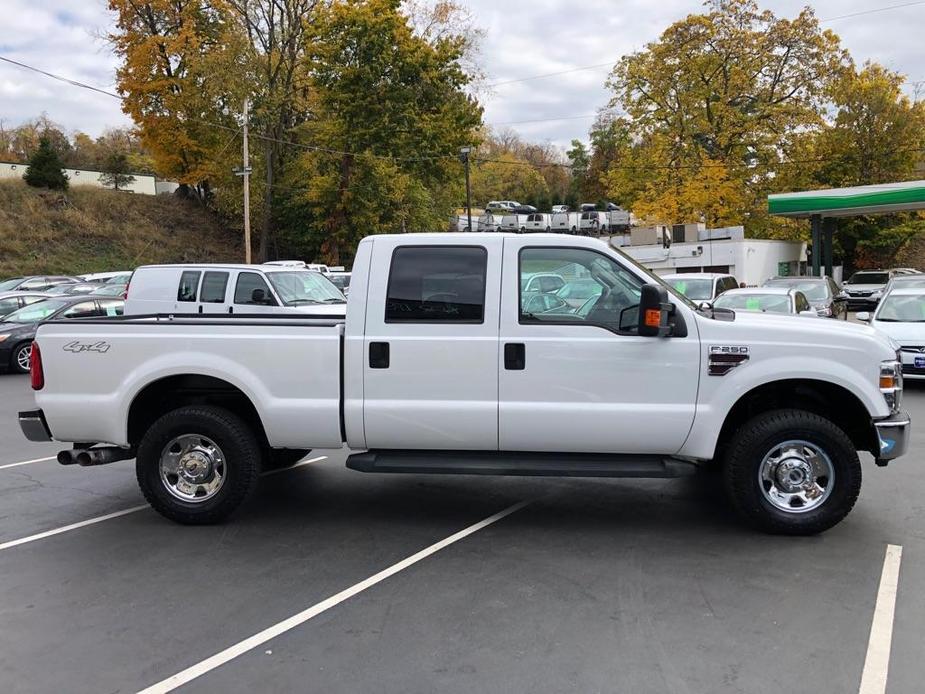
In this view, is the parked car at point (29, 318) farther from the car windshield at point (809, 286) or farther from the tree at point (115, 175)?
the tree at point (115, 175)

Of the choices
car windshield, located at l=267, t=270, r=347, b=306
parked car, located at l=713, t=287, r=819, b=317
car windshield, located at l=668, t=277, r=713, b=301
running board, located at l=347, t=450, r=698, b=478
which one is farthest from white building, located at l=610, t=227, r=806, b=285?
running board, located at l=347, t=450, r=698, b=478

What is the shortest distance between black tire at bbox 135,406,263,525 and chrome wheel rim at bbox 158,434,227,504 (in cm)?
4

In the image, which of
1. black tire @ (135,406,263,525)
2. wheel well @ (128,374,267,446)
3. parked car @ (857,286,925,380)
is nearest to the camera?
black tire @ (135,406,263,525)

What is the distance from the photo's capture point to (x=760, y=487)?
5.29 meters

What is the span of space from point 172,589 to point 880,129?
46.9m

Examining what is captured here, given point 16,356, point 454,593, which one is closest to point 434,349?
point 454,593

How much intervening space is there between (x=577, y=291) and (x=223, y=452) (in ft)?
9.44

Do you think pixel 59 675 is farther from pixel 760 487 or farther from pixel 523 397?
→ pixel 760 487

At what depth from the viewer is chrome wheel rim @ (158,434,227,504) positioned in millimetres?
5723

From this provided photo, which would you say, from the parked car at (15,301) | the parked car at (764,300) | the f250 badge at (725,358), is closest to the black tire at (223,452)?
the f250 badge at (725,358)

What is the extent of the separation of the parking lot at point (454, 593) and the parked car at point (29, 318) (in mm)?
9904

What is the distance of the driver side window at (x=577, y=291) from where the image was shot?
17.5 ft

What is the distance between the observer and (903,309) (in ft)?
40.5

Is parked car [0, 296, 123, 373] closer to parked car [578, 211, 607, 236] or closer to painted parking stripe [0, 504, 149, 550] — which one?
painted parking stripe [0, 504, 149, 550]
